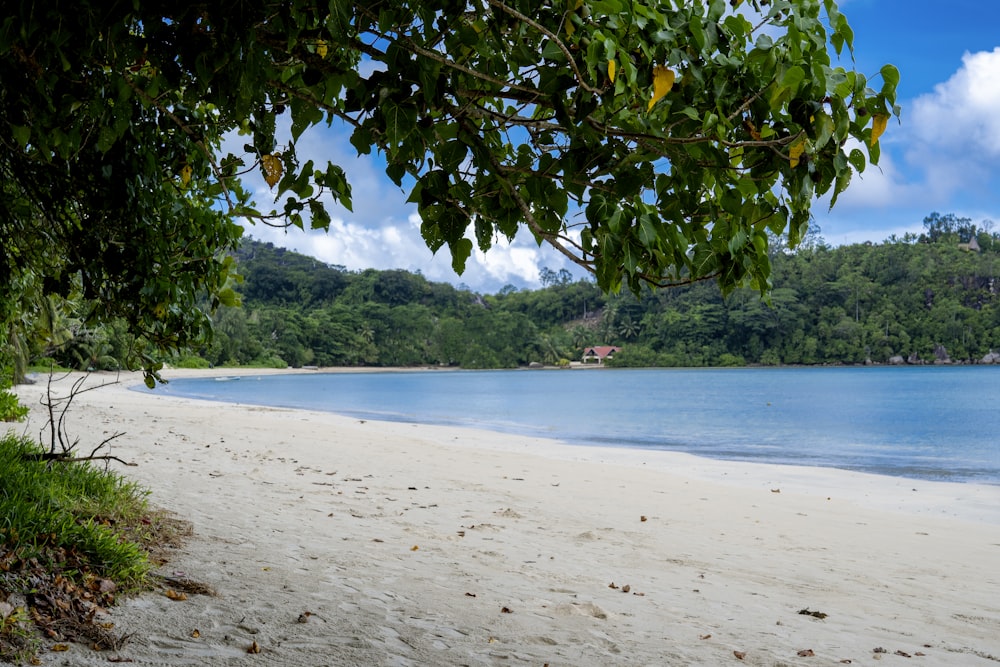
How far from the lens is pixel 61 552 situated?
3143 mm

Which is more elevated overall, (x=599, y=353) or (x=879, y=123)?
(x=599, y=353)

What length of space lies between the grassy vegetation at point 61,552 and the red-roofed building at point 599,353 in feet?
292

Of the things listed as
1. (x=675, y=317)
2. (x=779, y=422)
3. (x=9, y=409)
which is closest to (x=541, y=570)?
(x=9, y=409)

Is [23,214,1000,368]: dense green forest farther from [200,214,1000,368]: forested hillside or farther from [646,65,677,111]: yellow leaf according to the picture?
[646,65,677,111]: yellow leaf

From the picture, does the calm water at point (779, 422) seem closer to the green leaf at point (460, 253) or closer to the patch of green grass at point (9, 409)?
the patch of green grass at point (9, 409)

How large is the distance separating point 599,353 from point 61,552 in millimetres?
90673

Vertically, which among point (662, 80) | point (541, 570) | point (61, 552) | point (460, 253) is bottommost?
point (541, 570)

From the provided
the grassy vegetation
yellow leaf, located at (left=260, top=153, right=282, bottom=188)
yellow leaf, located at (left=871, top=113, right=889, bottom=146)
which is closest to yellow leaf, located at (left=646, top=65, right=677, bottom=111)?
yellow leaf, located at (left=871, top=113, right=889, bottom=146)

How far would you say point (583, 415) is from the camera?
2834cm

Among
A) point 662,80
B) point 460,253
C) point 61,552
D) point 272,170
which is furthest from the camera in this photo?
point 61,552

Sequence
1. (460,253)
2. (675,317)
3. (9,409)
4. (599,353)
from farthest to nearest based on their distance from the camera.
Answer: (599,353) < (675,317) < (9,409) < (460,253)

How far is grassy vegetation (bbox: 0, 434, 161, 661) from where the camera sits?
2627mm

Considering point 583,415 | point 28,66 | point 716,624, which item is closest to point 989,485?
point 716,624

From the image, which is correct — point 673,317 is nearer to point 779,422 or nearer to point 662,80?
point 779,422
